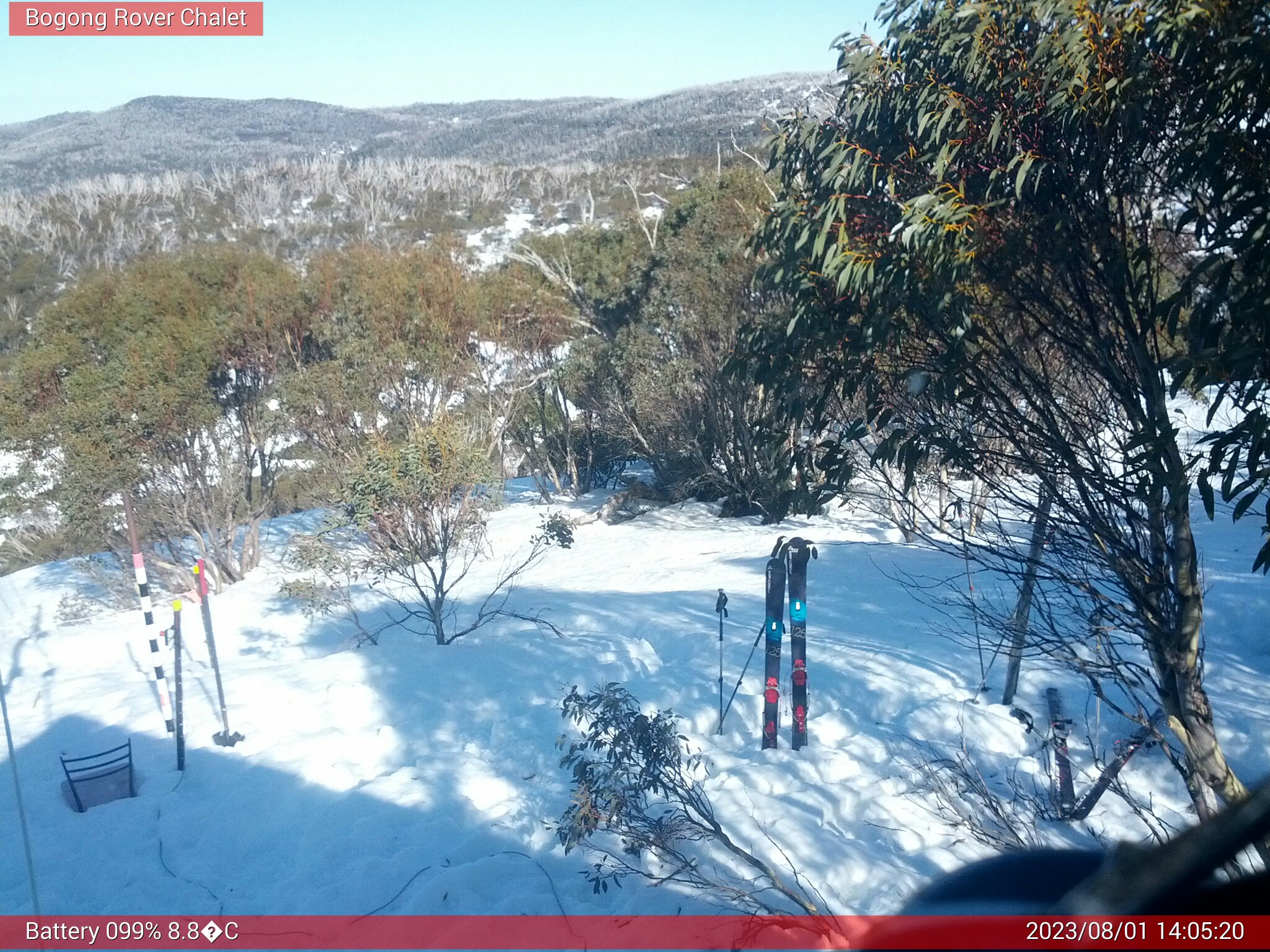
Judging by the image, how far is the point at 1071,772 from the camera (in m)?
4.47

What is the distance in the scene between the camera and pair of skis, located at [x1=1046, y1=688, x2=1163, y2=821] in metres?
3.92

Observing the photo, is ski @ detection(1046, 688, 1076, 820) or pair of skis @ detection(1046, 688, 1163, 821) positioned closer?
pair of skis @ detection(1046, 688, 1163, 821)

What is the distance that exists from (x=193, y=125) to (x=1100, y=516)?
190 feet

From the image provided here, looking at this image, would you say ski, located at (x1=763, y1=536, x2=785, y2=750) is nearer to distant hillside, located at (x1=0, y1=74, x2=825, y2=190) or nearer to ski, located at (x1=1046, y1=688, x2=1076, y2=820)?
ski, located at (x1=1046, y1=688, x2=1076, y2=820)

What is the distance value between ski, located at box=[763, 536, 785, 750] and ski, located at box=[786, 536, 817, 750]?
0.23ft

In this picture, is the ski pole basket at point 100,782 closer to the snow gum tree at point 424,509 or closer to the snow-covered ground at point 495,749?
the snow-covered ground at point 495,749

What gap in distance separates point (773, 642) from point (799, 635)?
16cm

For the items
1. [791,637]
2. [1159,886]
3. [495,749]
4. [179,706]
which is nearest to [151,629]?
[179,706]

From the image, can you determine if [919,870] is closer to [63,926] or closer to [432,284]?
[63,926]

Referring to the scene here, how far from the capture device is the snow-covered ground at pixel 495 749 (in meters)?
4.21

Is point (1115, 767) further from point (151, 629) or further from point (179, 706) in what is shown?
point (151, 629)

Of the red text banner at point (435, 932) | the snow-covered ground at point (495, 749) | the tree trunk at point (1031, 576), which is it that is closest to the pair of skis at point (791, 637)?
the snow-covered ground at point (495, 749)

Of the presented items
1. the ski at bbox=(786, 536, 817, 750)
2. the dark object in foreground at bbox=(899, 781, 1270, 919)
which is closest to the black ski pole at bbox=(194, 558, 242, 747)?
the ski at bbox=(786, 536, 817, 750)

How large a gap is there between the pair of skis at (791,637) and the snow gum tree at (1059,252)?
1.61 metres
